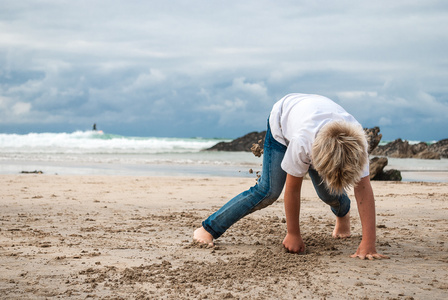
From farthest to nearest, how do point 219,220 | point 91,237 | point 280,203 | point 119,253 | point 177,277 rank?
point 280,203 → point 91,237 → point 219,220 → point 119,253 → point 177,277

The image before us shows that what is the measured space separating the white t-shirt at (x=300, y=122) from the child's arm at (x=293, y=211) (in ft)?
0.32

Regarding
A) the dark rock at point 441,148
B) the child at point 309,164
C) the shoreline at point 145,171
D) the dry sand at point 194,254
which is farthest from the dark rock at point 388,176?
the dark rock at point 441,148

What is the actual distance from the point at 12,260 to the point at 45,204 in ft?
9.82

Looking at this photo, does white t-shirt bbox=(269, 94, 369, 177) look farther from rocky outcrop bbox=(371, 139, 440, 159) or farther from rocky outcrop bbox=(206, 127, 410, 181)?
rocky outcrop bbox=(371, 139, 440, 159)

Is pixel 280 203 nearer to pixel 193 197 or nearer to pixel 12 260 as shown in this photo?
pixel 193 197

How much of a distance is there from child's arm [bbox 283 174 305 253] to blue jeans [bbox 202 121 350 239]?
0.26 m

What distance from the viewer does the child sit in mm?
2973

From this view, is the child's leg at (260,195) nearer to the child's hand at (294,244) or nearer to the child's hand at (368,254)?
the child's hand at (294,244)

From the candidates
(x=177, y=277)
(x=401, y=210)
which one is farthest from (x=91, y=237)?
(x=401, y=210)

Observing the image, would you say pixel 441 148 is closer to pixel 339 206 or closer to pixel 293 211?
pixel 339 206

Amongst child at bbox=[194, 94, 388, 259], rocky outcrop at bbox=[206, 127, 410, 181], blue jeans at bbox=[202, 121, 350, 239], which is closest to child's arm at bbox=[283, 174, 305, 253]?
child at bbox=[194, 94, 388, 259]

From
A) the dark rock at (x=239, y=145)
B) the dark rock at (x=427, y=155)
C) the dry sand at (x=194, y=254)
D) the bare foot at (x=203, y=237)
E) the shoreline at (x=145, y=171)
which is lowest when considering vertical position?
the dry sand at (x=194, y=254)

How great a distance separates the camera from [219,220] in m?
4.03

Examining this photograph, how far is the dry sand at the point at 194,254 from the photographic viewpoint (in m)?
2.82
